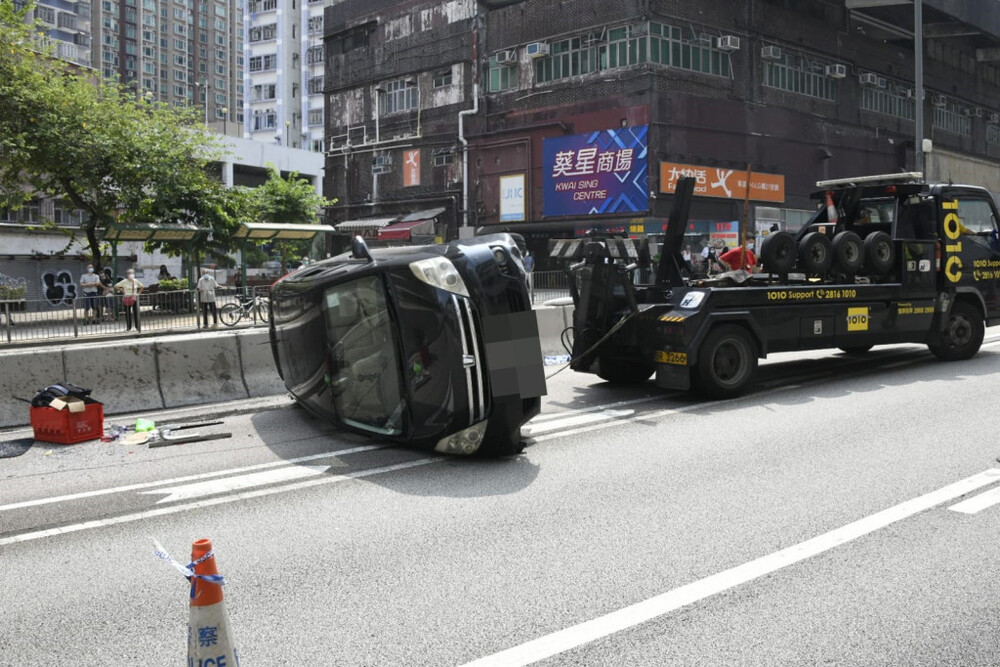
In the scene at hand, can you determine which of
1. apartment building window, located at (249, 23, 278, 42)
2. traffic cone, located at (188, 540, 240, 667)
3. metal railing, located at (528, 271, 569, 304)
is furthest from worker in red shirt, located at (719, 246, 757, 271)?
apartment building window, located at (249, 23, 278, 42)

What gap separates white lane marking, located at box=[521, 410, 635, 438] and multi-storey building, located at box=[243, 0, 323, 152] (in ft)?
252

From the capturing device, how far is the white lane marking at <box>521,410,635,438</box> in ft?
27.0

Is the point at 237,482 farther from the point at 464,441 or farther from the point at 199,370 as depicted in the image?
the point at 199,370

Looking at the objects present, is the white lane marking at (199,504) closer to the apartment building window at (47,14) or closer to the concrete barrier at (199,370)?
the concrete barrier at (199,370)

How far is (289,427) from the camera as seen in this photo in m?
8.76

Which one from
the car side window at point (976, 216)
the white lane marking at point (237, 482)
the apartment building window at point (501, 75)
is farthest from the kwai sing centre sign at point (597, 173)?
the white lane marking at point (237, 482)

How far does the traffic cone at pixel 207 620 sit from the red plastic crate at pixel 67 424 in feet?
20.4

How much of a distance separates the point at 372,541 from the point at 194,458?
3.07m

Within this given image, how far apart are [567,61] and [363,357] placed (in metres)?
32.4

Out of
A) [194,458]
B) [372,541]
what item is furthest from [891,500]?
[194,458]

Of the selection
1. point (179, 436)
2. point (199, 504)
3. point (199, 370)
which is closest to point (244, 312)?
point (199, 370)

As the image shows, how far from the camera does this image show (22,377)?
9234 millimetres

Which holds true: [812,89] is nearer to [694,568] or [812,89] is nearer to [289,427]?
[289,427]

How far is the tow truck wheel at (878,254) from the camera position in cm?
1150
